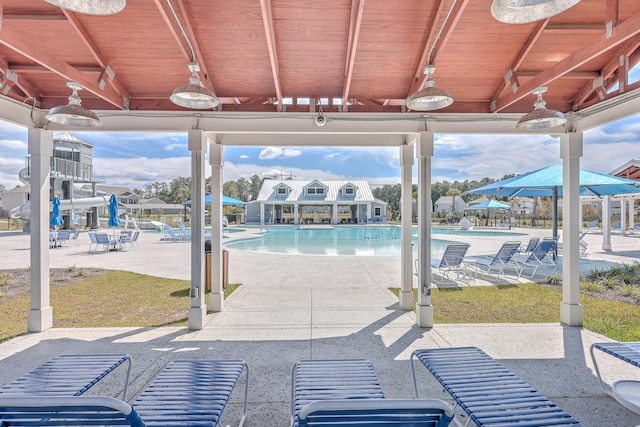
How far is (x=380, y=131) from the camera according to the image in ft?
16.5

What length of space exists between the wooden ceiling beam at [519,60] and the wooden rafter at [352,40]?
6.46ft

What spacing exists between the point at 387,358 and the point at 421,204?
228cm

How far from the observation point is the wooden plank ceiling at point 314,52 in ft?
11.0

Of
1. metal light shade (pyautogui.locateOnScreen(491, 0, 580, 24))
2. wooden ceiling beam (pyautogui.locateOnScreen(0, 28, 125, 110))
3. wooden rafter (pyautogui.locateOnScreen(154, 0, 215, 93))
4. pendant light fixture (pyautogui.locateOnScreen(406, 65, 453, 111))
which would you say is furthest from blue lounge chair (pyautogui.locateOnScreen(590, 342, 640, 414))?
wooden ceiling beam (pyautogui.locateOnScreen(0, 28, 125, 110))

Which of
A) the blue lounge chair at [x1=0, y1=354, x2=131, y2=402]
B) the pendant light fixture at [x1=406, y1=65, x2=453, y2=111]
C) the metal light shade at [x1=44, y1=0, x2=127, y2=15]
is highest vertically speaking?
the metal light shade at [x1=44, y1=0, x2=127, y2=15]

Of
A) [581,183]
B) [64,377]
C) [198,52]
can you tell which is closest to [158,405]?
[64,377]

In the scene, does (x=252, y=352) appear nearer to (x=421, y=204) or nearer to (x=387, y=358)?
(x=387, y=358)

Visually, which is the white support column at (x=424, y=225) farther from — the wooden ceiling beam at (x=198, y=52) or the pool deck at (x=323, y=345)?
the wooden ceiling beam at (x=198, y=52)

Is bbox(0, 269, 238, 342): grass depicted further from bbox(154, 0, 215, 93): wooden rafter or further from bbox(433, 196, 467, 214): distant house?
bbox(433, 196, 467, 214): distant house

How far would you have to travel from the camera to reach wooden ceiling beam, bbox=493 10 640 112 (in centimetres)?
274

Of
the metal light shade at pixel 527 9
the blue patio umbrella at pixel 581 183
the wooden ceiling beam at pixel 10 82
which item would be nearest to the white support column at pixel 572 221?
the metal light shade at pixel 527 9

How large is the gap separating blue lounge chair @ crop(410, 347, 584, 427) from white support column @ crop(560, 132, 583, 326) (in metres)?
3.19

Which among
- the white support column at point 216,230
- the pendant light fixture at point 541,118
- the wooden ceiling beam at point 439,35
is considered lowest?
the white support column at point 216,230

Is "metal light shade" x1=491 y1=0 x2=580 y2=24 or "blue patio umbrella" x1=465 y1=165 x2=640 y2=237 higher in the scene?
"metal light shade" x1=491 y1=0 x2=580 y2=24
